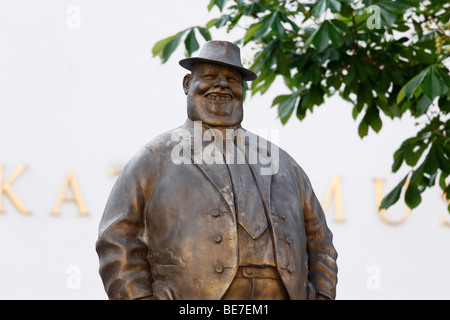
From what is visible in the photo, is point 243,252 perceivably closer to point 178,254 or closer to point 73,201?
point 178,254

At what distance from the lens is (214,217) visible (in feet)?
15.4

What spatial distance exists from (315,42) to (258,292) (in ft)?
7.75

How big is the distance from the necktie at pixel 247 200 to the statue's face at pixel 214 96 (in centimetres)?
20

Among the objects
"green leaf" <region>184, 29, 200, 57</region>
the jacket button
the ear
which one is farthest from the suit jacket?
"green leaf" <region>184, 29, 200, 57</region>

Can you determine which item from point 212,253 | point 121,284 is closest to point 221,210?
point 212,253

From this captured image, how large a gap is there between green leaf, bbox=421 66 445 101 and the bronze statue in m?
1.38

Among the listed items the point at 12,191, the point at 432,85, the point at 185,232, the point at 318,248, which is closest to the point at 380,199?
the point at 12,191

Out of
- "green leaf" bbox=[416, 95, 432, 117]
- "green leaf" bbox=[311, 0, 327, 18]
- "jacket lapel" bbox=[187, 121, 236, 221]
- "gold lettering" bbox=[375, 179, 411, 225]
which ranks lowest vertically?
"gold lettering" bbox=[375, 179, 411, 225]

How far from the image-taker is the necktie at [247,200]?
15.5 ft

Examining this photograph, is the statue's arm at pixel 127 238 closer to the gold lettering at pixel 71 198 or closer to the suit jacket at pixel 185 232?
the suit jacket at pixel 185 232

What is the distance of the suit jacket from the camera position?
4621 mm

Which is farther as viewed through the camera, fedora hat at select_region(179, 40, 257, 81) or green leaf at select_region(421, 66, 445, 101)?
green leaf at select_region(421, 66, 445, 101)

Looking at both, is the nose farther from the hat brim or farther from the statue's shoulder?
the statue's shoulder

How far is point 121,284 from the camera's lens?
463cm
